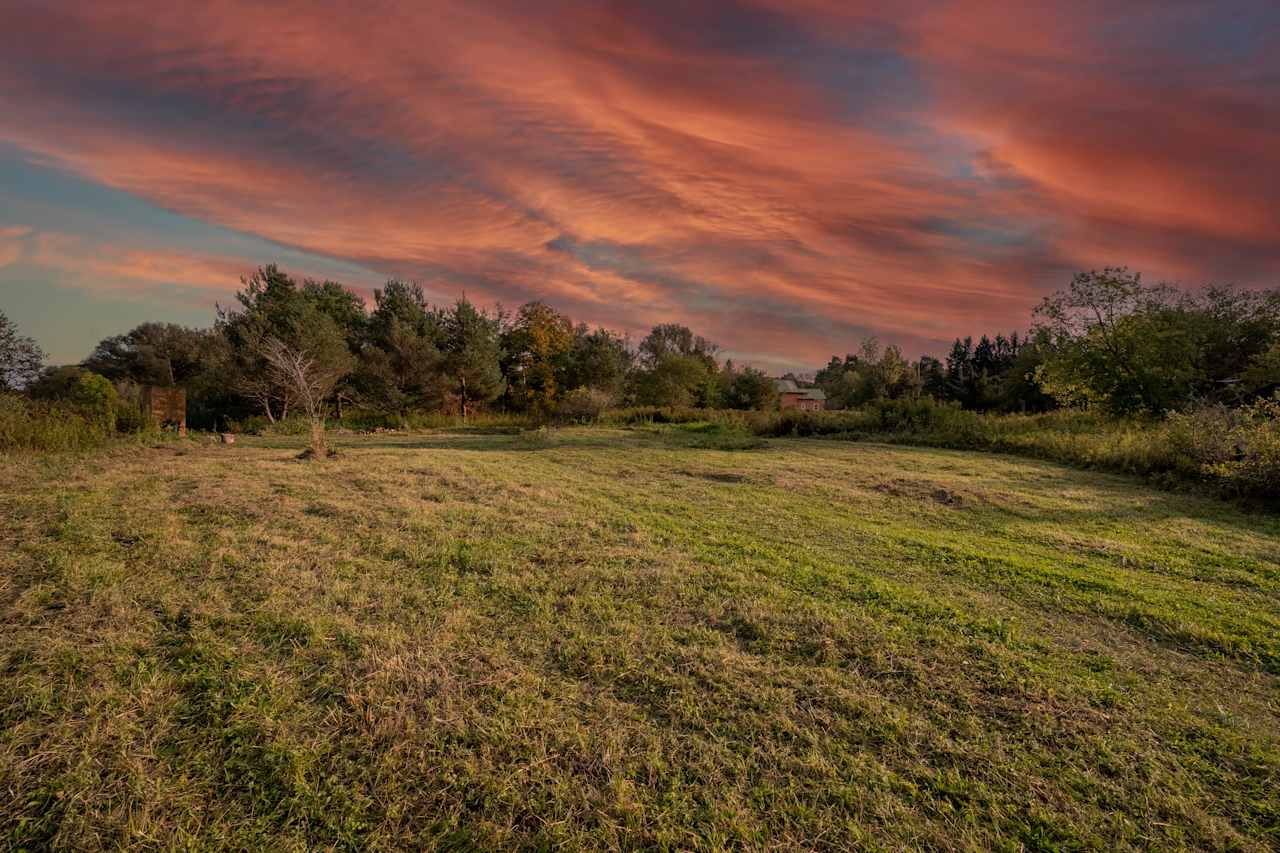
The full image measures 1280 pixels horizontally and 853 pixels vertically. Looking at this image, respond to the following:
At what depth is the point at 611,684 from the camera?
254cm

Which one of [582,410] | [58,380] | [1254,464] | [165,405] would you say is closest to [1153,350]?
[1254,464]

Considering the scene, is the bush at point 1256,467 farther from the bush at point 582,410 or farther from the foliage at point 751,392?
the foliage at point 751,392

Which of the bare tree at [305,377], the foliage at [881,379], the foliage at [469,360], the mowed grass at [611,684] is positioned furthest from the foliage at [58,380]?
the foliage at [881,379]

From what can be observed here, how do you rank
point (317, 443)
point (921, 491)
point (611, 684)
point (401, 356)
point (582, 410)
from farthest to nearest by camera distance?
point (401, 356) < point (582, 410) < point (317, 443) < point (921, 491) < point (611, 684)

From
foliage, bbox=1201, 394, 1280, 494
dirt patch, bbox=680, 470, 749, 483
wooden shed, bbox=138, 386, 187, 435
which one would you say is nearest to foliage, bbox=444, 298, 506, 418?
wooden shed, bbox=138, 386, 187, 435

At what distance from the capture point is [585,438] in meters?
15.4

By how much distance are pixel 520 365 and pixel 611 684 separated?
1336 inches

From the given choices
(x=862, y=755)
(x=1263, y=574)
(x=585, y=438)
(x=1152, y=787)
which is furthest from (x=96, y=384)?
(x=1263, y=574)

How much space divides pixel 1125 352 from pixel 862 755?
21.2 m

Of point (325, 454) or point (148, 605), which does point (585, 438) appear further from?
point (148, 605)

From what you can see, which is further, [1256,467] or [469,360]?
[469,360]

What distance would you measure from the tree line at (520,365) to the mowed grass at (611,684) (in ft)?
23.4

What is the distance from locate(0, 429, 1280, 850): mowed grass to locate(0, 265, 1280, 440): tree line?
714 centimetres

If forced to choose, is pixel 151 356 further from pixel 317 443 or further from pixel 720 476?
pixel 720 476
